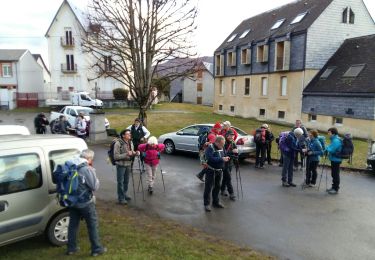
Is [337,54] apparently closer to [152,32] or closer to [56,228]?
[152,32]

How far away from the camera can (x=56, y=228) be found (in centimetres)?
547

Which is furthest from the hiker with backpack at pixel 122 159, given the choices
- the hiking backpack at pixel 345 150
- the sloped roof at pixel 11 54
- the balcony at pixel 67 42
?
the sloped roof at pixel 11 54

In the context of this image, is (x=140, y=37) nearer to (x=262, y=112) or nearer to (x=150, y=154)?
(x=150, y=154)

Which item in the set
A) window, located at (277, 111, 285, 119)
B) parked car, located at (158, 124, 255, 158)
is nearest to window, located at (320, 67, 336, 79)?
window, located at (277, 111, 285, 119)

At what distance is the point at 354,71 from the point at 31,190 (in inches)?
907

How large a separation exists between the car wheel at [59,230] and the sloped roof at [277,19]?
2441 centimetres

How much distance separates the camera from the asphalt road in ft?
19.4

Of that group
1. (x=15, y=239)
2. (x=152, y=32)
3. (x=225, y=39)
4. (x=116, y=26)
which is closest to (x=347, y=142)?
(x=15, y=239)

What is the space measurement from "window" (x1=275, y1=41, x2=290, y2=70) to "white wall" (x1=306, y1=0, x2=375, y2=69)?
2087 millimetres

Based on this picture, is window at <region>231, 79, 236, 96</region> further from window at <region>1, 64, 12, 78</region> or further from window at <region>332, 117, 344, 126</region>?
window at <region>1, 64, 12, 78</region>

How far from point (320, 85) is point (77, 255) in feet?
76.9

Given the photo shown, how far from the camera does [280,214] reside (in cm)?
749

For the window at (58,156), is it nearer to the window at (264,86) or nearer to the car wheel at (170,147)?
the car wheel at (170,147)

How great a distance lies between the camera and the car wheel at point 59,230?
17.7 feet
